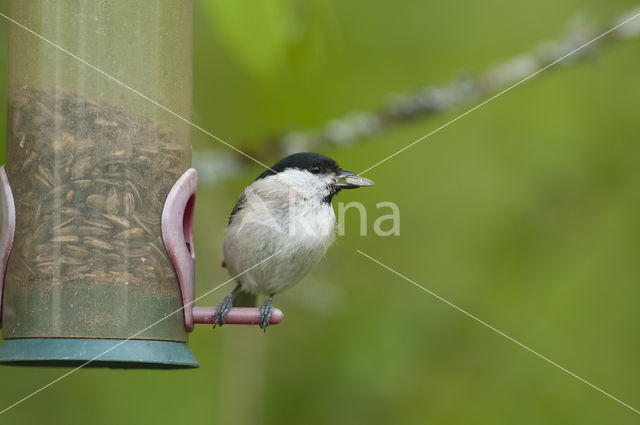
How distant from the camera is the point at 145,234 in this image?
3.80 metres

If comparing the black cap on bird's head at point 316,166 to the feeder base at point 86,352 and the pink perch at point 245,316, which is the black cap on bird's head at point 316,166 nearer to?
the pink perch at point 245,316

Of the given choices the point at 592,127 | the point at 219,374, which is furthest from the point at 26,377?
the point at 592,127

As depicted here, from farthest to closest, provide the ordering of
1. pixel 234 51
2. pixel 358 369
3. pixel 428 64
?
pixel 428 64, pixel 358 369, pixel 234 51

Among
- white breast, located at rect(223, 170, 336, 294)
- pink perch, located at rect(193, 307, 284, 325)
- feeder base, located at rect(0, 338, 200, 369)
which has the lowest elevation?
feeder base, located at rect(0, 338, 200, 369)

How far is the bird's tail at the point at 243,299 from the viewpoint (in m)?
4.88

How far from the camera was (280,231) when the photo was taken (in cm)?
438

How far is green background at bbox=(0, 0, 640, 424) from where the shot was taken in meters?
5.87

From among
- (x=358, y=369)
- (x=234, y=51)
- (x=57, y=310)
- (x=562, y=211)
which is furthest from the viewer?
(x=562, y=211)

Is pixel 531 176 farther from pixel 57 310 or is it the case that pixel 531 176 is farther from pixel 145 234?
pixel 57 310

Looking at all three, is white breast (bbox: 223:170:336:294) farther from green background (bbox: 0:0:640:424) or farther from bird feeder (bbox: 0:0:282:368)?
green background (bbox: 0:0:640:424)

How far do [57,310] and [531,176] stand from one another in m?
3.95

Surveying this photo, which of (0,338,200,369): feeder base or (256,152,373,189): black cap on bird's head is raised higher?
(256,152,373,189): black cap on bird's head

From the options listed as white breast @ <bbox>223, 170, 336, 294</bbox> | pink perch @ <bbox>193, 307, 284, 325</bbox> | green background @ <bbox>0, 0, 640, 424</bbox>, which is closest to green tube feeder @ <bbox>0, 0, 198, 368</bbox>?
pink perch @ <bbox>193, 307, 284, 325</bbox>

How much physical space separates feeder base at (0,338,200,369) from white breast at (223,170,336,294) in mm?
908
